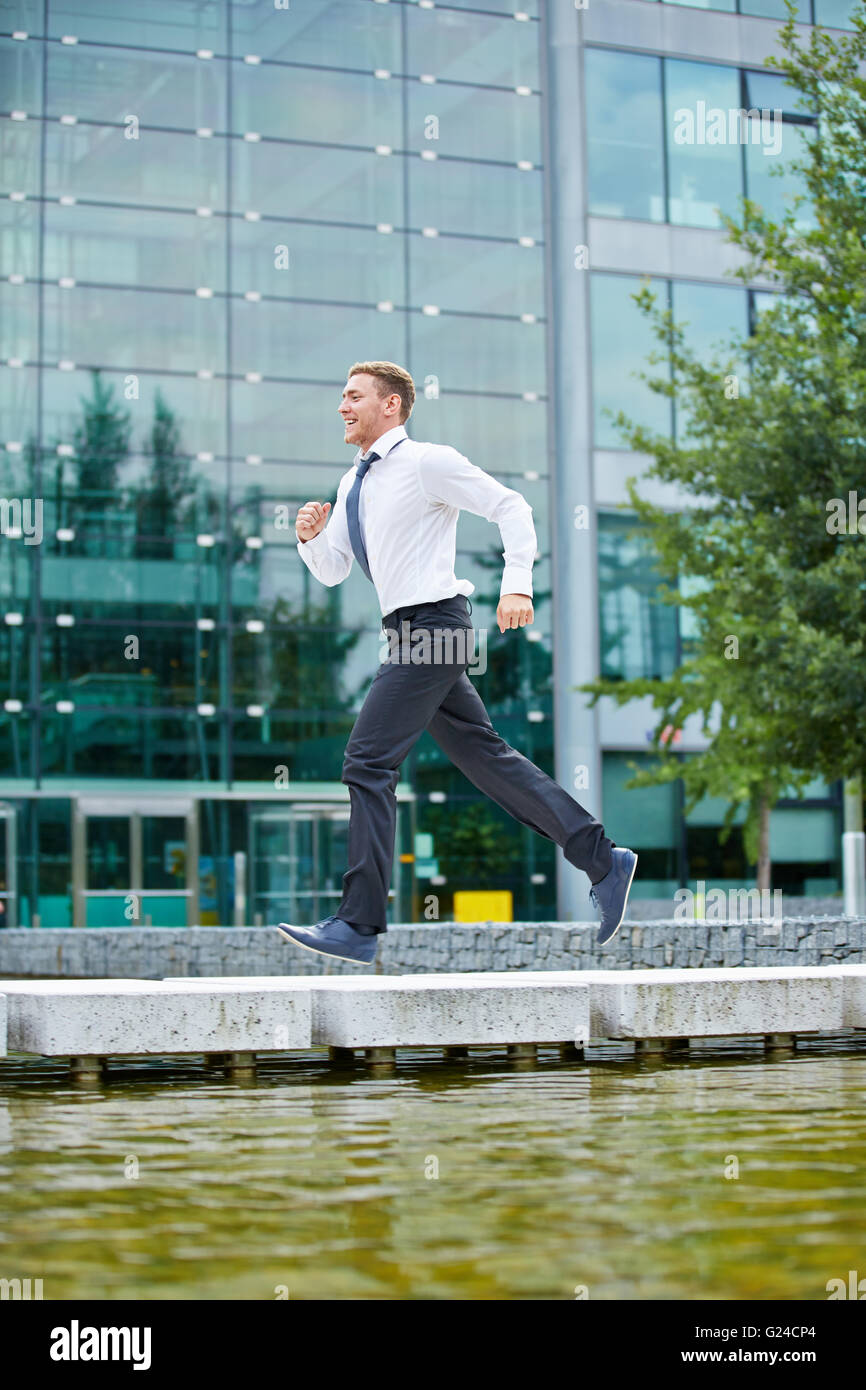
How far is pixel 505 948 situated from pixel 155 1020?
7.85 m

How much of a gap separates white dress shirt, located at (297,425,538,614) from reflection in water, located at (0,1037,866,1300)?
1.64 metres

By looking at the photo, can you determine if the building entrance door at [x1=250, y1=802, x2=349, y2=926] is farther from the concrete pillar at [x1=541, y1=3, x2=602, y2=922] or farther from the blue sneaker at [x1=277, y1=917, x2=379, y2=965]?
the blue sneaker at [x1=277, y1=917, x2=379, y2=965]

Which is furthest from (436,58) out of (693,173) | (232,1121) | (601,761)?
(232,1121)

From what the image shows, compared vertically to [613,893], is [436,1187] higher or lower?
lower

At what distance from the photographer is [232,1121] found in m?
4.28

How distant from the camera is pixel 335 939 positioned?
5.59 m

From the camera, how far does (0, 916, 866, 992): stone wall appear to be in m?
11.9

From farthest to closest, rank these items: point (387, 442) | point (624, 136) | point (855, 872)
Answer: point (624, 136)
point (855, 872)
point (387, 442)

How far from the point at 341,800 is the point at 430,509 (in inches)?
875

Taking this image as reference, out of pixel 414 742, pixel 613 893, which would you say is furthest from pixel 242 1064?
pixel 613 893

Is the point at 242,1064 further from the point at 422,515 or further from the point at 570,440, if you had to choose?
the point at 570,440

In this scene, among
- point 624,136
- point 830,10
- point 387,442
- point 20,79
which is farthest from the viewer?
point 830,10

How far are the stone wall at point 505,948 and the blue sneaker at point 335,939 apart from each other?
669 cm
